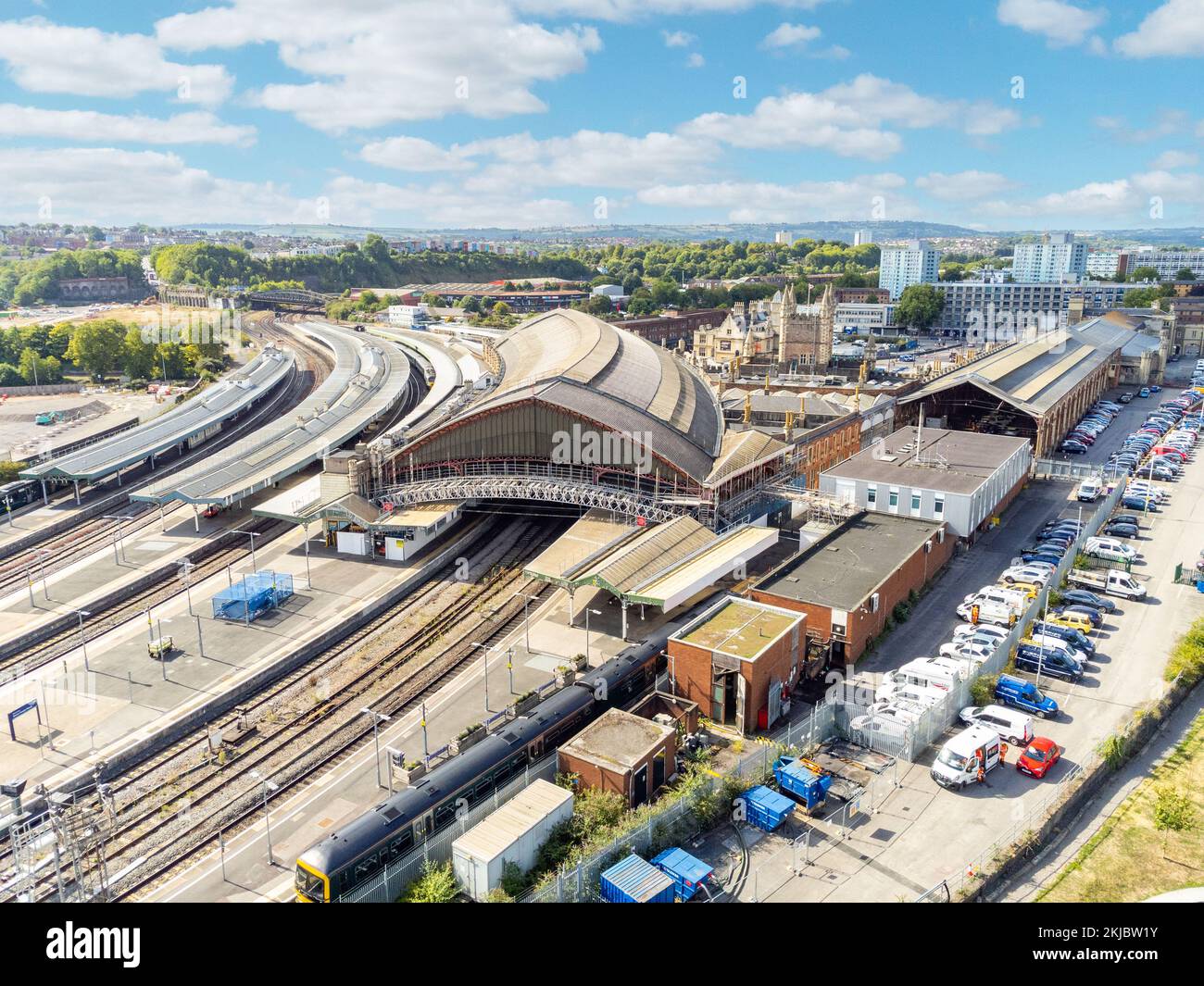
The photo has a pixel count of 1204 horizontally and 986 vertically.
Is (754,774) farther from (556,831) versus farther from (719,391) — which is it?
(719,391)

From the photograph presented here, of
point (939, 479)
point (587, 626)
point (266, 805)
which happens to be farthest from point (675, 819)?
point (939, 479)

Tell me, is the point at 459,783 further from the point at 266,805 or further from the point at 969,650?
the point at 969,650

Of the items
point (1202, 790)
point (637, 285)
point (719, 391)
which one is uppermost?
point (637, 285)

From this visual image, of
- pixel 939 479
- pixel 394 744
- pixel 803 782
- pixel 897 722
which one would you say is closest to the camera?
pixel 803 782

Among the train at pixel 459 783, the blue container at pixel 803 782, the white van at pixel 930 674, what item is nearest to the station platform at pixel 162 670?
the train at pixel 459 783

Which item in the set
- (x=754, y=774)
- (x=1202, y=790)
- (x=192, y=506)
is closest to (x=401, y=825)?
(x=754, y=774)

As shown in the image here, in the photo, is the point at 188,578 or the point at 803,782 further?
the point at 188,578

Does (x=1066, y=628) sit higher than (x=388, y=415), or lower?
lower
